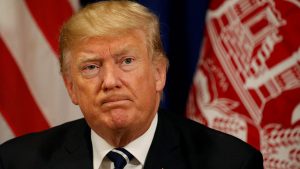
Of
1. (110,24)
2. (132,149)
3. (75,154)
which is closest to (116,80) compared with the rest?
(110,24)

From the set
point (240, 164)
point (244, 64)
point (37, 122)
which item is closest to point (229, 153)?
point (240, 164)

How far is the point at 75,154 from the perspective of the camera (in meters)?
1.97

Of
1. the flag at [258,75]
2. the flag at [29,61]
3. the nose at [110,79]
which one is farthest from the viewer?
the flag at [29,61]

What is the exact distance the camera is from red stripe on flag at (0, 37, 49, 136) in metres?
2.57

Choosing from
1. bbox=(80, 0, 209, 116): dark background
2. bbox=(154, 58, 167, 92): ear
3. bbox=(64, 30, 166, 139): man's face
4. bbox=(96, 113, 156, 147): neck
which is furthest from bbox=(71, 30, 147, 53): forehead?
bbox=(80, 0, 209, 116): dark background

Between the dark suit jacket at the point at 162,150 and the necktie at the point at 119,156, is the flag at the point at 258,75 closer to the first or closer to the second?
the dark suit jacket at the point at 162,150

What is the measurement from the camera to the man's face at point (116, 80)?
172 cm

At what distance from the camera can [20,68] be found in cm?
258

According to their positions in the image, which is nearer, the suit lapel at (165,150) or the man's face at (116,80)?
the man's face at (116,80)

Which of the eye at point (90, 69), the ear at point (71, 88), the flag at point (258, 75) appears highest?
the eye at point (90, 69)

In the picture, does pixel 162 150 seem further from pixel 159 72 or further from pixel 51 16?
pixel 51 16

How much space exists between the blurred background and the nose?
758 millimetres

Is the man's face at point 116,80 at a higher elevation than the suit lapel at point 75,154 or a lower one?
higher

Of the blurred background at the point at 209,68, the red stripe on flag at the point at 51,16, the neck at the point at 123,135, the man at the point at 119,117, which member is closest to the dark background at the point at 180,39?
the blurred background at the point at 209,68
